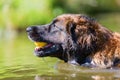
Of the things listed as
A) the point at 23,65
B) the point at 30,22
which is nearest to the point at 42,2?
the point at 30,22

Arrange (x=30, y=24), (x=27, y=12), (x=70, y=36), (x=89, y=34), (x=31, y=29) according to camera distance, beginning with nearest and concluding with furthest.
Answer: (x=89, y=34), (x=70, y=36), (x=31, y=29), (x=30, y=24), (x=27, y=12)

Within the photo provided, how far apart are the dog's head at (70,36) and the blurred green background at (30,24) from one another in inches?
13.4

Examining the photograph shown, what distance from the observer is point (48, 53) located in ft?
33.8

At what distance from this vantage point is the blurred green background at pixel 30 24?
9.80 m

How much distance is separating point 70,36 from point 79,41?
0.67 feet

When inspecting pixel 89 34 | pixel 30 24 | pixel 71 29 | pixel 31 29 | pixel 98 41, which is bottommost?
pixel 98 41

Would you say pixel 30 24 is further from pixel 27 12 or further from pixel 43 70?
pixel 43 70

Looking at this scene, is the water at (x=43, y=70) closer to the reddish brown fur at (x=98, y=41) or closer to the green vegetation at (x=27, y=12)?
the reddish brown fur at (x=98, y=41)

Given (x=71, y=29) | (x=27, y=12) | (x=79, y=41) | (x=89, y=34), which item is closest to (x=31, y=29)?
(x=71, y=29)

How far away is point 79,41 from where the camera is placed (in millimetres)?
9969

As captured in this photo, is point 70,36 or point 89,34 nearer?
point 89,34

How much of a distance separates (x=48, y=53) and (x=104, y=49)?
1.13m

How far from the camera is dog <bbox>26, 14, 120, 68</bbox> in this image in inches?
388

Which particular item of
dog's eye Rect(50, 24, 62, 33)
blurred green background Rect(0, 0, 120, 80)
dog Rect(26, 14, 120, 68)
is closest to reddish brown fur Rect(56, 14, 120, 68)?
dog Rect(26, 14, 120, 68)
